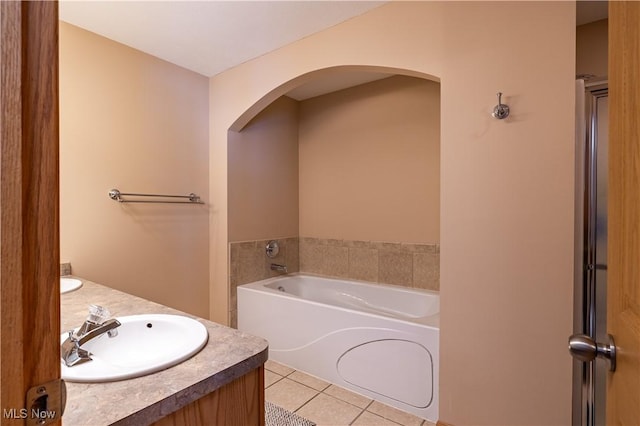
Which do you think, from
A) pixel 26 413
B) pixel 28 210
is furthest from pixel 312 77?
pixel 26 413

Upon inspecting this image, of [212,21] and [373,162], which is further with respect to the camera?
[373,162]

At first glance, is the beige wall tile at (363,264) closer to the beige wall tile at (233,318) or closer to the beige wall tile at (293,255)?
the beige wall tile at (293,255)

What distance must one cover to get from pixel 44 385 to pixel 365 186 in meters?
2.87

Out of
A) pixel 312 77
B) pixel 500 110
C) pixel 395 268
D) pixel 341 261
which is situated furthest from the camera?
pixel 341 261

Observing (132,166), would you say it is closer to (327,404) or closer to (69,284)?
(69,284)

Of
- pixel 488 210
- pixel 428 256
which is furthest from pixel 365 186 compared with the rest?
pixel 488 210

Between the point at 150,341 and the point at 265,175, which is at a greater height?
the point at 265,175

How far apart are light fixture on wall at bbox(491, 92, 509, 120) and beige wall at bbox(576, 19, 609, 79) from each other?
802 mm

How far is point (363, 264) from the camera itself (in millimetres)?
3072

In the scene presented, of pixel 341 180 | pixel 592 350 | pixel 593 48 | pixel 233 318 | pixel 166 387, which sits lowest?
pixel 233 318

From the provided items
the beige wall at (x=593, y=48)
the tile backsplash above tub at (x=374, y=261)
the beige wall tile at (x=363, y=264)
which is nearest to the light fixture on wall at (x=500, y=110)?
the beige wall at (x=593, y=48)

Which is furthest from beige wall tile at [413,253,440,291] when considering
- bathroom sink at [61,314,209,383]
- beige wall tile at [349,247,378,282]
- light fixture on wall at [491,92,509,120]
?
bathroom sink at [61,314,209,383]

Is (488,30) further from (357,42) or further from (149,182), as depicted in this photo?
(149,182)

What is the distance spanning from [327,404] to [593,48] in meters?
2.71
